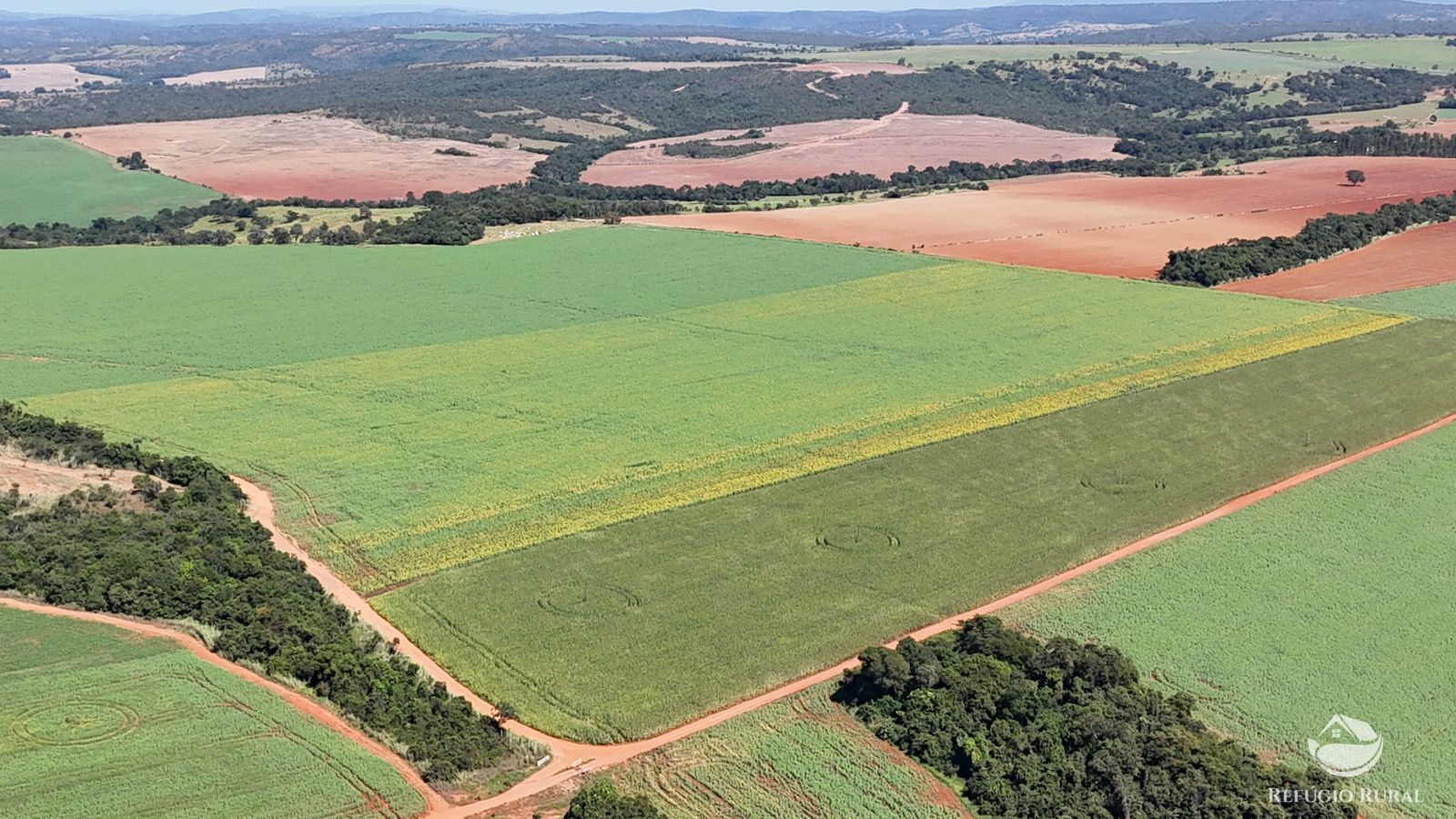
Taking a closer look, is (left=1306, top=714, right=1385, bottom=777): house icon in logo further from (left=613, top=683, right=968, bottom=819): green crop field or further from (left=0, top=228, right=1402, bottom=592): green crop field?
(left=0, top=228, right=1402, bottom=592): green crop field

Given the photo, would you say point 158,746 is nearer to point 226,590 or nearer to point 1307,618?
point 226,590

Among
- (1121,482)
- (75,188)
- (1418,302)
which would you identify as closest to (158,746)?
(1121,482)

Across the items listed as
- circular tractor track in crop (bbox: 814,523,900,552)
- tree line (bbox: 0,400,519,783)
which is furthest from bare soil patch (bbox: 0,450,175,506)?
circular tractor track in crop (bbox: 814,523,900,552)

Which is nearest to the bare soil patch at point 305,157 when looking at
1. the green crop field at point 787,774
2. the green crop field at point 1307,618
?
the green crop field at point 1307,618

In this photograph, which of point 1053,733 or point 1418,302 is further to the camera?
point 1418,302

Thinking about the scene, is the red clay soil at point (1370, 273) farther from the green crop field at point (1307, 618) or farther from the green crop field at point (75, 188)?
the green crop field at point (75, 188)

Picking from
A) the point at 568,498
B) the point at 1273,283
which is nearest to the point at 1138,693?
the point at 568,498
